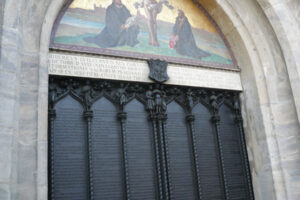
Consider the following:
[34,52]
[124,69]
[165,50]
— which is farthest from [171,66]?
[34,52]

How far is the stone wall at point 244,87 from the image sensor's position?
15.9 ft

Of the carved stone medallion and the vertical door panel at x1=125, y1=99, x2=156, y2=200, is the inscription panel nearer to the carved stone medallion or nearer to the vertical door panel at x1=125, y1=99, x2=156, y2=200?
the carved stone medallion

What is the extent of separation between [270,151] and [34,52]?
4589 millimetres

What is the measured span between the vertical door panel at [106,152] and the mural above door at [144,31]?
1053 mm

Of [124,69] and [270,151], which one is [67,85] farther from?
[270,151]

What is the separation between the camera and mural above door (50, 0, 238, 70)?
6.73m

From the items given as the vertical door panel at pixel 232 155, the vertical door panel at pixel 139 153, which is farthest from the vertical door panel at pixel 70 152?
the vertical door panel at pixel 232 155

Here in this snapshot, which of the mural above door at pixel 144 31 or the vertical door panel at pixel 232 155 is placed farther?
the vertical door panel at pixel 232 155

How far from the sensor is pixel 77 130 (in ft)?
20.7

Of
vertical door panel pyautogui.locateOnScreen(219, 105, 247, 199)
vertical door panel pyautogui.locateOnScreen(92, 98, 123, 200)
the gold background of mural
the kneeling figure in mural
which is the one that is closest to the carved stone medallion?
the kneeling figure in mural

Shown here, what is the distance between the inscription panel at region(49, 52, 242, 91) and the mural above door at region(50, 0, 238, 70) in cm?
13

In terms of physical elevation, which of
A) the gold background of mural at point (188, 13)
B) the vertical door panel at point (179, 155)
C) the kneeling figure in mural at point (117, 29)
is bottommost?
the vertical door panel at point (179, 155)

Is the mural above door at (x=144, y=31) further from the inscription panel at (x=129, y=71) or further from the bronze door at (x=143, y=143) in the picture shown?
the bronze door at (x=143, y=143)

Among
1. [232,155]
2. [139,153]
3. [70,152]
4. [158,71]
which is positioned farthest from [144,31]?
[232,155]
